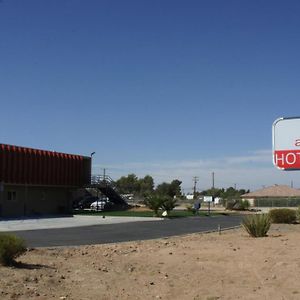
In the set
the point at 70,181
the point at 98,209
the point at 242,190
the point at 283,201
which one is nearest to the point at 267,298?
the point at 70,181

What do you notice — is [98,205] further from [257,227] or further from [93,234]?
[257,227]

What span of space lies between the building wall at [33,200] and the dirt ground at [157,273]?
31.7 meters

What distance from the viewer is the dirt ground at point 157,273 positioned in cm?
1105

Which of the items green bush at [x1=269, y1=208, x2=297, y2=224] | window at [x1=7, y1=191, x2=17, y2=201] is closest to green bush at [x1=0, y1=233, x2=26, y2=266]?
green bush at [x1=269, y1=208, x2=297, y2=224]

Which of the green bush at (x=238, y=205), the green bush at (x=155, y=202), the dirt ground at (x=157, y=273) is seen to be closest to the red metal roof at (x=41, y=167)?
the green bush at (x=155, y=202)

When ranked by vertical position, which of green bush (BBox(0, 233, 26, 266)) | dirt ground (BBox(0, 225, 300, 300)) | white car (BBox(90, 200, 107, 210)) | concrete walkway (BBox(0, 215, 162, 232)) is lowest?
dirt ground (BBox(0, 225, 300, 300))

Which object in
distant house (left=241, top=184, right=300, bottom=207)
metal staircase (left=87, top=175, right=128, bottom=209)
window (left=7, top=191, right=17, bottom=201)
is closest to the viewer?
window (left=7, top=191, right=17, bottom=201)

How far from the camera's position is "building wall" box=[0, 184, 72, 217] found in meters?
48.9

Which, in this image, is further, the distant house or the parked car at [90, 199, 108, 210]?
the distant house

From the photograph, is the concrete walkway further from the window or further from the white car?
the white car

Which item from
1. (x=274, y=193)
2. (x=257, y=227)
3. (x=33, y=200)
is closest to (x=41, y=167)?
(x=33, y=200)

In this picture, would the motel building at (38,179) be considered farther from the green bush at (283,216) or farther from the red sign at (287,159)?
the red sign at (287,159)

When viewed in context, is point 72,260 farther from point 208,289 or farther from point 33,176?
point 33,176

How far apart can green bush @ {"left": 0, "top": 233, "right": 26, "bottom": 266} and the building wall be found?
3577 centimetres
